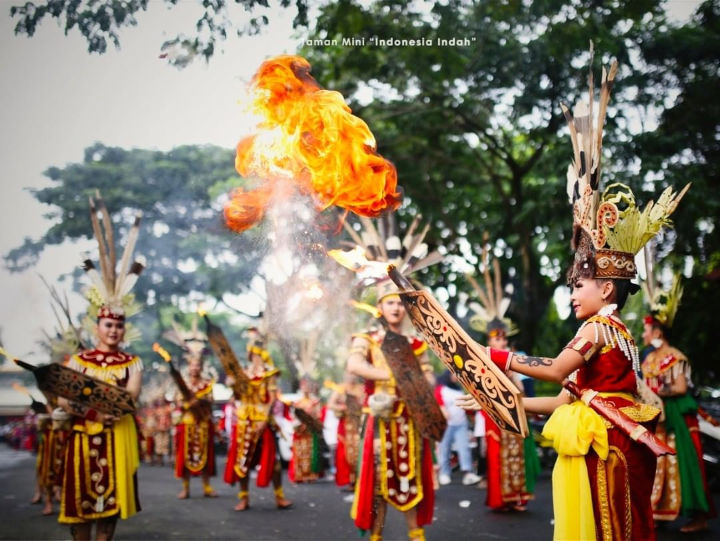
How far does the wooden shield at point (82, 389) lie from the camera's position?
5016 mm

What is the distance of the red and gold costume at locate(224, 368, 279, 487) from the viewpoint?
8.51 metres

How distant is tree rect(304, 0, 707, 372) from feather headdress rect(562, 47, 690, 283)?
464 centimetres

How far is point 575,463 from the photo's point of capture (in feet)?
11.2

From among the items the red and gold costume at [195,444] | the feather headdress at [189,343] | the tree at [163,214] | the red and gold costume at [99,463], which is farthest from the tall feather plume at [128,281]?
the feather headdress at [189,343]

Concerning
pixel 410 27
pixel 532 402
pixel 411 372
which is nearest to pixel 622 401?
pixel 532 402

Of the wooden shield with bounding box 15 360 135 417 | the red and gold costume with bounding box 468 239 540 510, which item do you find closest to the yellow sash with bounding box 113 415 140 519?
the wooden shield with bounding box 15 360 135 417

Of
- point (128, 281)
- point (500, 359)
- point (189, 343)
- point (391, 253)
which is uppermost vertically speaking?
point (391, 253)

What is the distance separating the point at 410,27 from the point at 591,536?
21.8ft

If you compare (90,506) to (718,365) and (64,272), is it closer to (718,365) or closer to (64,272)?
(64,272)

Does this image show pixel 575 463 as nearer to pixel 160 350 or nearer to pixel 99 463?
pixel 99 463

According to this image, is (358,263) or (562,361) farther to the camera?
(358,263)

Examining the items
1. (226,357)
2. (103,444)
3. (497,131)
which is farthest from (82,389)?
(497,131)

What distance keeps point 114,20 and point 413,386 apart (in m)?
4.44

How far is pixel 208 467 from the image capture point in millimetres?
9734
